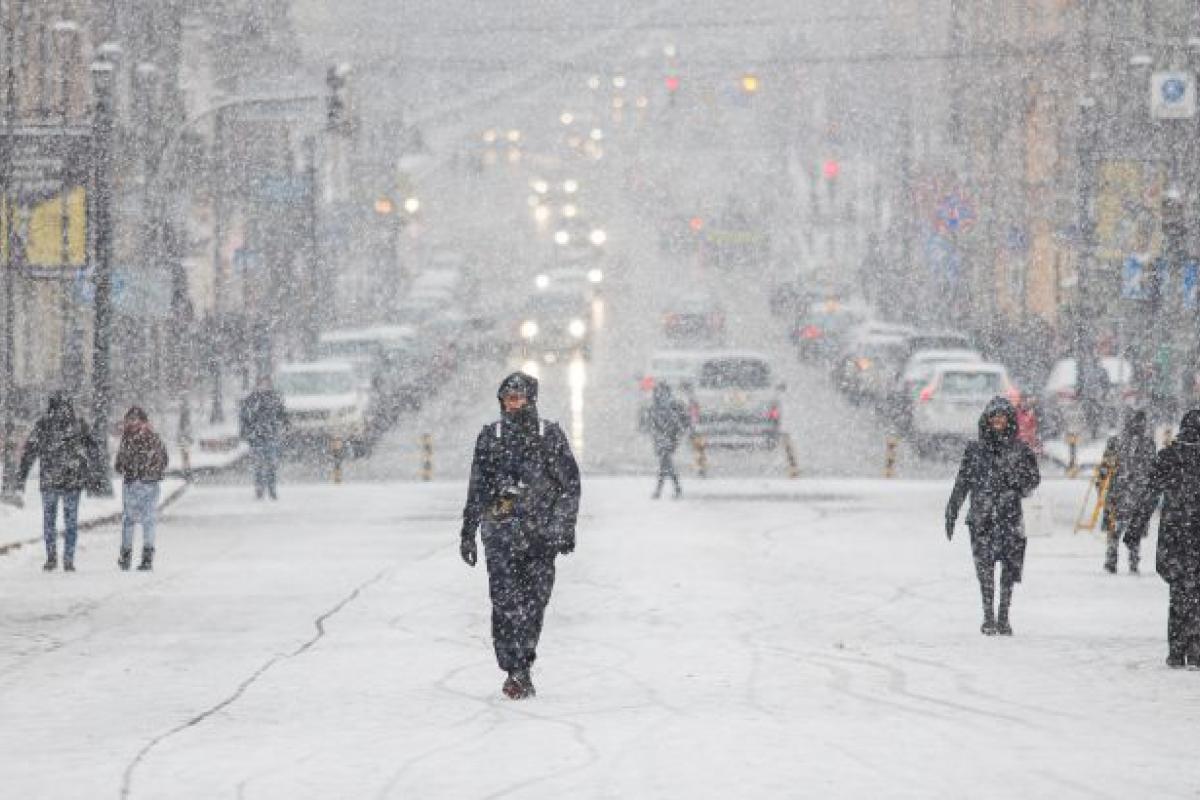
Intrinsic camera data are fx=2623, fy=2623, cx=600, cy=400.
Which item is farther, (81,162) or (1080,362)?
(1080,362)

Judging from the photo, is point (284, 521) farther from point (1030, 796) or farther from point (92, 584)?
point (1030, 796)

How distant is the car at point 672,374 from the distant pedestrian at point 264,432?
39.8 ft

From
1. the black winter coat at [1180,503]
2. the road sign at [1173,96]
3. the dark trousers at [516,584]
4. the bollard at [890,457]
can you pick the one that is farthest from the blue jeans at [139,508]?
the road sign at [1173,96]

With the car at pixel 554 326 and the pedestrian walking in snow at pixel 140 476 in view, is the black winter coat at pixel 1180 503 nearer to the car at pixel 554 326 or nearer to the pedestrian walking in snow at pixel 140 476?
the pedestrian walking in snow at pixel 140 476

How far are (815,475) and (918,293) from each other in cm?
5110

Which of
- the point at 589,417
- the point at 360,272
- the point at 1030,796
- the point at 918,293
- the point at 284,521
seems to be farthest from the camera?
the point at 360,272

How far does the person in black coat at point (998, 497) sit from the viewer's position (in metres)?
17.2

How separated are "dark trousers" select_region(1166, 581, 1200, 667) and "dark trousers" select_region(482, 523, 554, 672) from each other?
3.92m

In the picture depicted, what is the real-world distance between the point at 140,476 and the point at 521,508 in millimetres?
10278

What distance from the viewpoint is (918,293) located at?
9088cm

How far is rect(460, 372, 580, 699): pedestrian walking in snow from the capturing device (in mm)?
13641

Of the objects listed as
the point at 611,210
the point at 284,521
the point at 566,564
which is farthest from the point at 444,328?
the point at 611,210

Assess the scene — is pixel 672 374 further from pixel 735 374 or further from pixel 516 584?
pixel 516 584

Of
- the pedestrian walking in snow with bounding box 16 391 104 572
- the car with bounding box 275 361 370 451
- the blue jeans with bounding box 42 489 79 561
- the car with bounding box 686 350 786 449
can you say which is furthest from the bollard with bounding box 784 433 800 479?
the pedestrian walking in snow with bounding box 16 391 104 572
